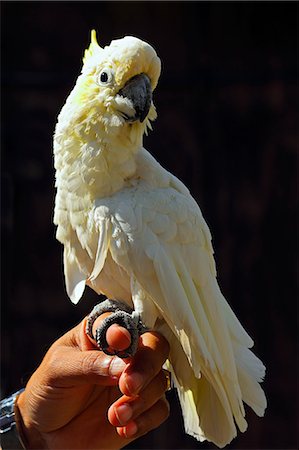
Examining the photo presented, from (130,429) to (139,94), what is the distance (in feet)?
2.39

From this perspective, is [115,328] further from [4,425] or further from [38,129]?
[38,129]

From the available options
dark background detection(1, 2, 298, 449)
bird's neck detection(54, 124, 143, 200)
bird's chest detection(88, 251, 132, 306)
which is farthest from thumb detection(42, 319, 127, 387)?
dark background detection(1, 2, 298, 449)

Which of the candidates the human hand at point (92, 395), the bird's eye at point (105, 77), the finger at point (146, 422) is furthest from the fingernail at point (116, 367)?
the bird's eye at point (105, 77)

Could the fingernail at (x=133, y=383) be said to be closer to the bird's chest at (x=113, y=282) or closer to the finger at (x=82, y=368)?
the finger at (x=82, y=368)

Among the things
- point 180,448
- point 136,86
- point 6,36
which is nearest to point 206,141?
point 6,36

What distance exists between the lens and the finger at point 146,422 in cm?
165

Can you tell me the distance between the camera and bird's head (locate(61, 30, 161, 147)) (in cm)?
171

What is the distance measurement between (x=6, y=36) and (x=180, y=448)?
1.89 m

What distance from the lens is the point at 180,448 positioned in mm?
3230

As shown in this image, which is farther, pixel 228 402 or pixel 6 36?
pixel 6 36

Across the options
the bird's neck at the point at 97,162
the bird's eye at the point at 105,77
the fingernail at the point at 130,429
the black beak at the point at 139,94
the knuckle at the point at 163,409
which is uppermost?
the bird's eye at the point at 105,77

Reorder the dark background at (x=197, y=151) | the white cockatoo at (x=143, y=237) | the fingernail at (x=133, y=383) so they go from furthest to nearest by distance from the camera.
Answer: the dark background at (x=197, y=151)
the white cockatoo at (x=143, y=237)
the fingernail at (x=133, y=383)

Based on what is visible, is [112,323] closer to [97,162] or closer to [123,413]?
[123,413]

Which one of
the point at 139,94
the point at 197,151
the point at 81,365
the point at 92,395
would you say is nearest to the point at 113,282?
the point at 81,365
